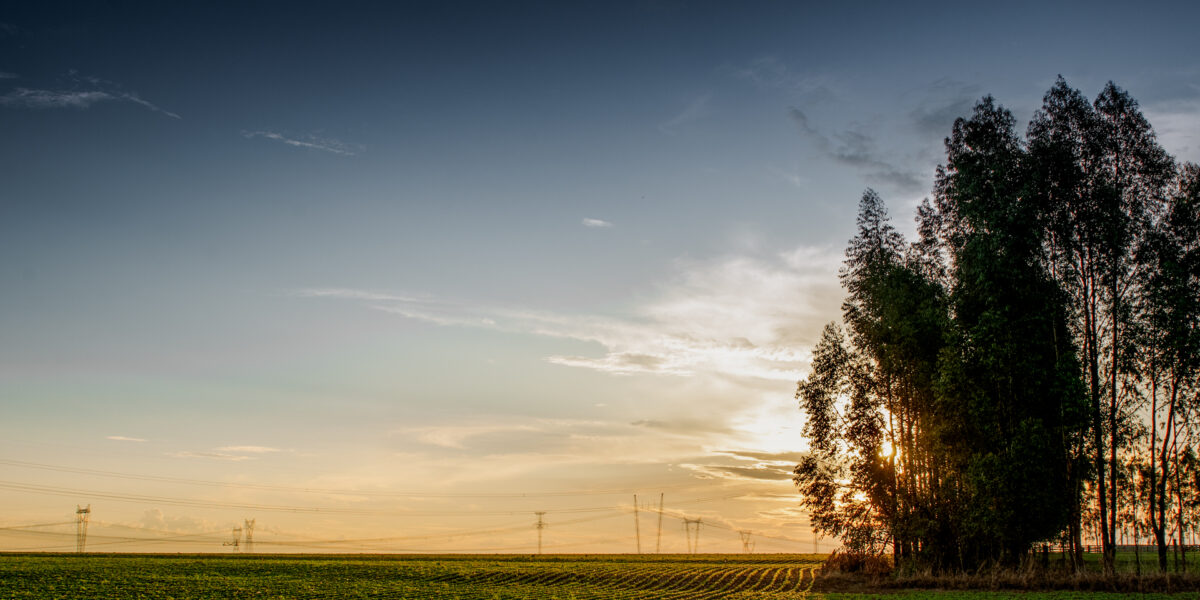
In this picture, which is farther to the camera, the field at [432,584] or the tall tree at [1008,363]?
the field at [432,584]

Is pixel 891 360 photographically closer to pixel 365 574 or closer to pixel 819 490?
pixel 819 490

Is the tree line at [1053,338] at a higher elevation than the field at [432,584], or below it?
higher

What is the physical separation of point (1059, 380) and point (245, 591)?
147 feet

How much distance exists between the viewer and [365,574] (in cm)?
6538

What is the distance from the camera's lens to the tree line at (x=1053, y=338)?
118ft

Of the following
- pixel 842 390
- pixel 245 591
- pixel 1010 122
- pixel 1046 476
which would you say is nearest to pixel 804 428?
pixel 842 390

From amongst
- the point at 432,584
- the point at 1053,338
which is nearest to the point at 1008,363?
the point at 1053,338

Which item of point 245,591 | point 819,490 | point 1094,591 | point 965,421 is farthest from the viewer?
point 819,490

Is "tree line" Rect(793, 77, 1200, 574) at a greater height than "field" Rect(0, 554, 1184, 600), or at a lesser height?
greater

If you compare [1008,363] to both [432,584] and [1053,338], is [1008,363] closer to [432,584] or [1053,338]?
[1053,338]

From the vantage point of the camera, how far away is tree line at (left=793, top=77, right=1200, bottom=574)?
3591 cm

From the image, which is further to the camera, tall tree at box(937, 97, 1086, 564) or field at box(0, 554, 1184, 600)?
field at box(0, 554, 1184, 600)

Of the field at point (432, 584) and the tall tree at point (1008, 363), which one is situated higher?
the tall tree at point (1008, 363)

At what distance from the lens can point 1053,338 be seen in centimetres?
3838
